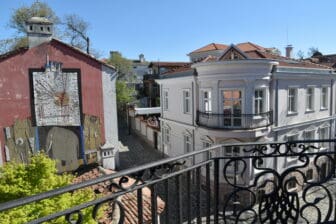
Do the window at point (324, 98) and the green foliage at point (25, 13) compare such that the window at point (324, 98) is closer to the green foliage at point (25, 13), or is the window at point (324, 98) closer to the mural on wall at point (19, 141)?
the mural on wall at point (19, 141)

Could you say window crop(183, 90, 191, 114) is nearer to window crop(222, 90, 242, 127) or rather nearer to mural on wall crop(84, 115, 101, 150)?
window crop(222, 90, 242, 127)

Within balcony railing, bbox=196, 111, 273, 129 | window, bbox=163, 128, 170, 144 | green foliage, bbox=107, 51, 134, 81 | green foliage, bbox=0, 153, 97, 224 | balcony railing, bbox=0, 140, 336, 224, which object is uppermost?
green foliage, bbox=107, 51, 134, 81

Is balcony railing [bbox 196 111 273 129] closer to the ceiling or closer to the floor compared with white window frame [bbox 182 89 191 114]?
closer to the floor

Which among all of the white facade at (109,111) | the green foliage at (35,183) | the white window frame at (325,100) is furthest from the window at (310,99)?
the green foliage at (35,183)

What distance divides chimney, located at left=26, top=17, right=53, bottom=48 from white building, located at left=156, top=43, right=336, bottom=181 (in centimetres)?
670

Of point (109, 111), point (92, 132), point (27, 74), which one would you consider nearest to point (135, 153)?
point (109, 111)

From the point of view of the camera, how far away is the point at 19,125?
10.5 m

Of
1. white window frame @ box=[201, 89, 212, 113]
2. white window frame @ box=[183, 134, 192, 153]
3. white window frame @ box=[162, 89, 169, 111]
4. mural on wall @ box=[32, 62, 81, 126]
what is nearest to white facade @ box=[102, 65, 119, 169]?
mural on wall @ box=[32, 62, 81, 126]

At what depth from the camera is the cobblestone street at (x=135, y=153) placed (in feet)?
54.6

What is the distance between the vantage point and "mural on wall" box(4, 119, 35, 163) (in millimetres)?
10414

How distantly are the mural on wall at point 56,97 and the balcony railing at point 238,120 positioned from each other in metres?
6.13

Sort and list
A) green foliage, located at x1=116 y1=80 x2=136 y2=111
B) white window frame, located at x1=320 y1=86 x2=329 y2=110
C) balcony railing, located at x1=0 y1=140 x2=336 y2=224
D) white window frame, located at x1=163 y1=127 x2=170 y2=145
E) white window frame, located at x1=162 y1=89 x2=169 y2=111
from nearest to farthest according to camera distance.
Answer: balcony railing, located at x1=0 y1=140 x2=336 y2=224, white window frame, located at x1=320 y1=86 x2=329 y2=110, white window frame, located at x1=162 y1=89 x2=169 y2=111, white window frame, located at x1=163 y1=127 x2=170 y2=145, green foliage, located at x1=116 y1=80 x2=136 y2=111

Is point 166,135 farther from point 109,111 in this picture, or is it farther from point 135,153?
point 109,111

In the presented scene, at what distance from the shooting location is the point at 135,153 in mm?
18781
